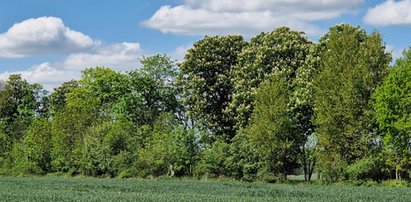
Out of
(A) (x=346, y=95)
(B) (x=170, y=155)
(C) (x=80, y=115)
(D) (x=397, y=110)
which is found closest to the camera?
(D) (x=397, y=110)

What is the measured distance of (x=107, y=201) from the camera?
31.7m

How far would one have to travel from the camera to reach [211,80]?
238ft

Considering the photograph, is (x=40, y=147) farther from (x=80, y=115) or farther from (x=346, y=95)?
(x=346, y=95)

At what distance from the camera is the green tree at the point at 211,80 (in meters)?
71.4

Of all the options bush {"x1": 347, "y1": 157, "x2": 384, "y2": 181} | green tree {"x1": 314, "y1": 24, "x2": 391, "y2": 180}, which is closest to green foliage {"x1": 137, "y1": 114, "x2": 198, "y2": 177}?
green tree {"x1": 314, "y1": 24, "x2": 391, "y2": 180}

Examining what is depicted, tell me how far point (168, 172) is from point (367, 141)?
23986 millimetres

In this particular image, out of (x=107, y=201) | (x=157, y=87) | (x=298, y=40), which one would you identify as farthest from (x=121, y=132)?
(x=107, y=201)

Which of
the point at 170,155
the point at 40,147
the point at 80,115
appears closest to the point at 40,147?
the point at 40,147

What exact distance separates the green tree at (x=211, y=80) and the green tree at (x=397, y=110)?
2327 cm

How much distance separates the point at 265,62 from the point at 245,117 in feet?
19.8

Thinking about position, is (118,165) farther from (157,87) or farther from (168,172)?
(157,87)

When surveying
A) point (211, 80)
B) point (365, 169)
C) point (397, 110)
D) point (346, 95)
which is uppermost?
point (211, 80)

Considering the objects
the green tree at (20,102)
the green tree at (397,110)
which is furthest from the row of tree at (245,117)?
the green tree at (20,102)

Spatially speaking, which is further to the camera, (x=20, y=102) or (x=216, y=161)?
(x=20, y=102)
